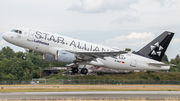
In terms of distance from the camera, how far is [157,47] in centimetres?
4666

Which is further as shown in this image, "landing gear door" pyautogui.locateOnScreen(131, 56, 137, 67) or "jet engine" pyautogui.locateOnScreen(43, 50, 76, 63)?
"landing gear door" pyautogui.locateOnScreen(131, 56, 137, 67)

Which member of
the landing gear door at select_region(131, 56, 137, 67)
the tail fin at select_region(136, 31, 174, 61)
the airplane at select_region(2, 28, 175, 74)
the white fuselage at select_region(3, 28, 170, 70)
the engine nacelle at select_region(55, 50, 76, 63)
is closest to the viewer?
the white fuselage at select_region(3, 28, 170, 70)

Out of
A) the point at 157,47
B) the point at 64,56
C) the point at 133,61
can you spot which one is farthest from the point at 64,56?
the point at 157,47

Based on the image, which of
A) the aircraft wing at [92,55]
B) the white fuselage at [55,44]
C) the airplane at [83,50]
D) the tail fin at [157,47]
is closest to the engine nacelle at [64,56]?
the airplane at [83,50]

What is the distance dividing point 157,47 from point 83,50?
1308 cm

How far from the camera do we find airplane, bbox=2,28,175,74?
38688 mm

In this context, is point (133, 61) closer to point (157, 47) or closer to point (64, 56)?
point (157, 47)

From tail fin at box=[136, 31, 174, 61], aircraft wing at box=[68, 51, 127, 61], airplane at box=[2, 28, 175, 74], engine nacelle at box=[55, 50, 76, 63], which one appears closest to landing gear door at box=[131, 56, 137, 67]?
airplane at box=[2, 28, 175, 74]

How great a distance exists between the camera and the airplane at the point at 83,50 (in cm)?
3869

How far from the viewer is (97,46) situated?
1678 inches

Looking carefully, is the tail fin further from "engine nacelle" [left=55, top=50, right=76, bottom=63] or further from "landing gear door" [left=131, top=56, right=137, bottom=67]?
"engine nacelle" [left=55, top=50, right=76, bottom=63]

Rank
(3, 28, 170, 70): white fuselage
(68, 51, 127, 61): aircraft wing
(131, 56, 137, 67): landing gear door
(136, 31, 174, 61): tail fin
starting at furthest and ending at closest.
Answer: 1. (136, 31, 174, 61): tail fin
2. (131, 56, 137, 67): landing gear door
3. (68, 51, 127, 61): aircraft wing
4. (3, 28, 170, 70): white fuselage

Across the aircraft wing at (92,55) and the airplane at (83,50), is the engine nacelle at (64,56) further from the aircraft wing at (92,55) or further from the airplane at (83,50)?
the aircraft wing at (92,55)

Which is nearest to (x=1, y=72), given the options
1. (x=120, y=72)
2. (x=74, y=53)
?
(x=120, y=72)
